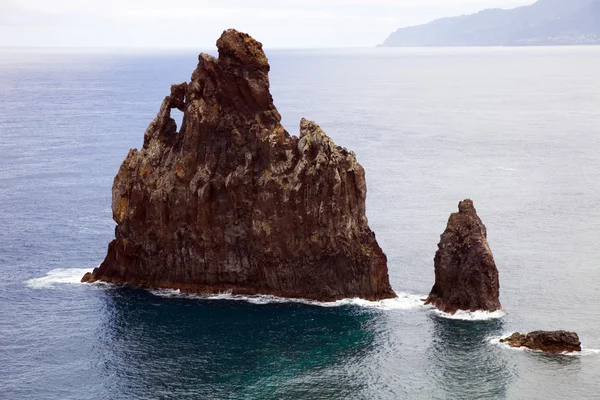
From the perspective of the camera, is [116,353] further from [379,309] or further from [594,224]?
[594,224]

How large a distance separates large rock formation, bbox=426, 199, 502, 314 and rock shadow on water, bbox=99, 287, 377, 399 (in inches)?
340

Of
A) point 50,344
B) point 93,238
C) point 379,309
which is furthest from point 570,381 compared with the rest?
point 93,238

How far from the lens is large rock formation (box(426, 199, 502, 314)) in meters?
102

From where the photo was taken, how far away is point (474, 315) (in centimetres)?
10175

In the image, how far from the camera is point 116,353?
9362cm

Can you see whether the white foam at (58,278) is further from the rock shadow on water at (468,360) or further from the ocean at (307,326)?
the rock shadow on water at (468,360)

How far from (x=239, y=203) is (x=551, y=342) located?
3829 centimetres

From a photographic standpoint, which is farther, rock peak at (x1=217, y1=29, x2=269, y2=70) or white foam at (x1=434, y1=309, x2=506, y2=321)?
rock peak at (x1=217, y1=29, x2=269, y2=70)

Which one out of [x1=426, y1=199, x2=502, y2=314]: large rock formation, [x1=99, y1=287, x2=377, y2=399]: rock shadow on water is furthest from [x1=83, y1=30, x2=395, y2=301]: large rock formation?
[x1=426, y1=199, x2=502, y2=314]: large rock formation

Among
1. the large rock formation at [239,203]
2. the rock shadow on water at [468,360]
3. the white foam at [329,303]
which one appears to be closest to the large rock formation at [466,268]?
the rock shadow on water at [468,360]

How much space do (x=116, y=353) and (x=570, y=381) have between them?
1674 inches

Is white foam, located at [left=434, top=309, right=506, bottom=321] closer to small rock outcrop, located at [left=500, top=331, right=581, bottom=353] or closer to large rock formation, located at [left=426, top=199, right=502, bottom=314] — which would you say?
large rock formation, located at [left=426, top=199, right=502, bottom=314]

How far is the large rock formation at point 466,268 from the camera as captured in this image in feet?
335

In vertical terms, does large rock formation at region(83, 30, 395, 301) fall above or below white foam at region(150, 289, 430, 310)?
above
